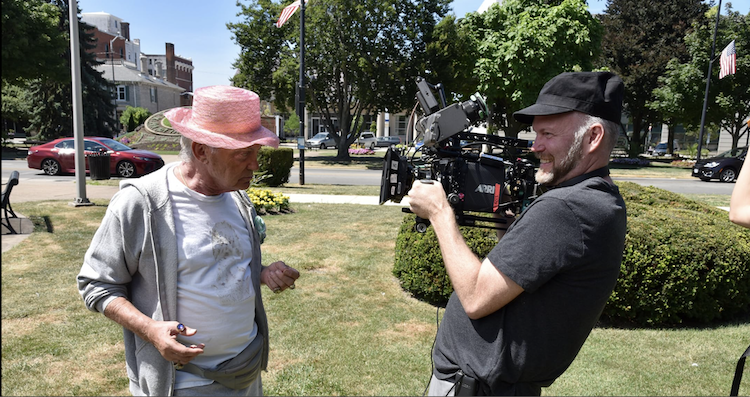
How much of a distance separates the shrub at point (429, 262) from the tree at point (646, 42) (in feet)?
98.9

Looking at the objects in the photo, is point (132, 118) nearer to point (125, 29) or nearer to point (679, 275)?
point (125, 29)

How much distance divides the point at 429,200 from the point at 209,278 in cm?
93

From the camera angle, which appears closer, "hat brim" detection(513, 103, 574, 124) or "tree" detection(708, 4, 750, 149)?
"hat brim" detection(513, 103, 574, 124)

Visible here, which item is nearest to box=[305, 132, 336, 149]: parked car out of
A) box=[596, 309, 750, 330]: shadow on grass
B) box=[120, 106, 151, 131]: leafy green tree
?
box=[120, 106, 151, 131]: leafy green tree

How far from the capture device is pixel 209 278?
1952 millimetres

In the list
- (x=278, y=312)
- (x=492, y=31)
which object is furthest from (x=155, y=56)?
(x=278, y=312)

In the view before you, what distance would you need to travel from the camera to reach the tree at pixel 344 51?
23672mm

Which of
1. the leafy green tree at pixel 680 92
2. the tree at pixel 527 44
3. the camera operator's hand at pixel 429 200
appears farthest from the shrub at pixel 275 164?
the leafy green tree at pixel 680 92

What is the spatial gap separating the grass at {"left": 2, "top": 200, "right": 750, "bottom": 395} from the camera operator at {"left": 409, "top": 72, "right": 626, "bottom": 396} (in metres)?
2.04

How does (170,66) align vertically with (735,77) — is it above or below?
above

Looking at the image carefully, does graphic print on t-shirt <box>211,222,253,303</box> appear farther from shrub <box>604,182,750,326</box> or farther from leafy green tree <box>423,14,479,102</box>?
leafy green tree <box>423,14,479,102</box>

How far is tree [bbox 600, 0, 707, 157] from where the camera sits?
30719mm

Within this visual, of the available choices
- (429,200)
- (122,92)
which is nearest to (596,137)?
(429,200)

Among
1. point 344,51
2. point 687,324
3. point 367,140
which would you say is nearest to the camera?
point 687,324
